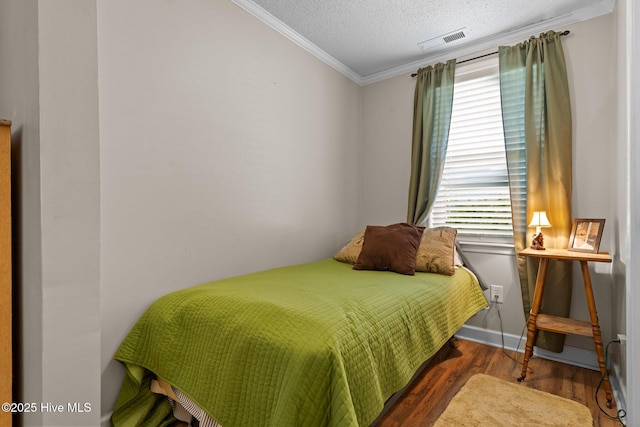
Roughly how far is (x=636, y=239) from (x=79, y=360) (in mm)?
2169

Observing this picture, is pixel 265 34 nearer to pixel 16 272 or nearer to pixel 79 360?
pixel 16 272

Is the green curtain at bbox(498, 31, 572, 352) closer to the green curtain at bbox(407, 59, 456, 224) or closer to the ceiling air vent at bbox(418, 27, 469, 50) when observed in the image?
the ceiling air vent at bbox(418, 27, 469, 50)

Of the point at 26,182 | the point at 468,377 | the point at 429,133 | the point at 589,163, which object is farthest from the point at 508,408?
the point at 26,182

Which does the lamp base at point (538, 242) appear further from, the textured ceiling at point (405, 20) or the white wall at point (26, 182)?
the white wall at point (26, 182)

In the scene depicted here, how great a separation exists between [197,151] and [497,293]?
8.48 ft

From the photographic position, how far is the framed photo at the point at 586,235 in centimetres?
203

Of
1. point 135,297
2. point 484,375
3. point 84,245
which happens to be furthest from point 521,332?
point 84,245

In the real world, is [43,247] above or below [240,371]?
above

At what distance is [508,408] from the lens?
1755mm

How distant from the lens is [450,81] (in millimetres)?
2877

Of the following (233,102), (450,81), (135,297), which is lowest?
(135,297)

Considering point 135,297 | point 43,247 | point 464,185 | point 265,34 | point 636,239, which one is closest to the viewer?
point 43,247

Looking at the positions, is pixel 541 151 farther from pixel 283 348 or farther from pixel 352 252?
pixel 283 348

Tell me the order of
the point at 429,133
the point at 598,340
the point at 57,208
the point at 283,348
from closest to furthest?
1. the point at 57,208
2. the point at 283,348
3. the point at 598,340
4. the point at 429,133
